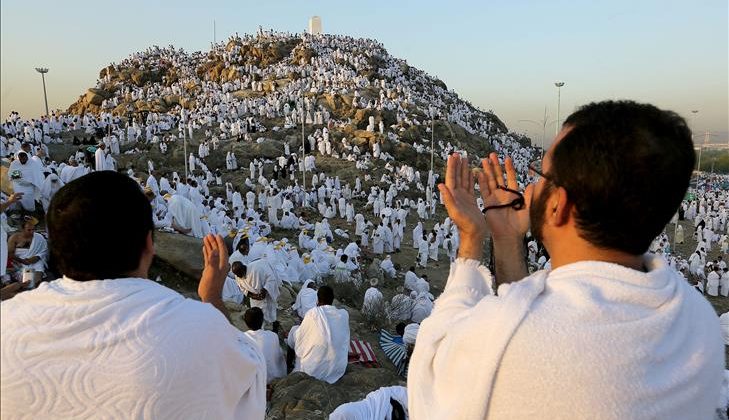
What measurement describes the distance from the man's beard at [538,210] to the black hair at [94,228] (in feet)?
3.44

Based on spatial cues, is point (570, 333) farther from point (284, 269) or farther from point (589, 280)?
point (284, 269)

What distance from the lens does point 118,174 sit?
58.9 inches

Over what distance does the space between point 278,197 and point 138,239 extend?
57.1 ft

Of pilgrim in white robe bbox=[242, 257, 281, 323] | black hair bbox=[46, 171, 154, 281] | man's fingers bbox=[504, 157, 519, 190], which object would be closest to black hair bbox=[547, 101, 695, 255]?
man's fingers bbox=[504, 157, 519, 190]

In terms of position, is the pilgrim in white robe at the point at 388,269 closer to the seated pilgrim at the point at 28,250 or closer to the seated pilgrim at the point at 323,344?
the seated pilgrim at the point at 323,344

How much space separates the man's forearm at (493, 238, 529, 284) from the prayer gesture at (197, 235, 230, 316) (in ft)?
2.95

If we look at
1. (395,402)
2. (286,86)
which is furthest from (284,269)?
(286,86)

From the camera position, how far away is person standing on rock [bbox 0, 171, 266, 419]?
1.29 metres

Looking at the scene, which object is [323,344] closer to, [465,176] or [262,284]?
[262,284]

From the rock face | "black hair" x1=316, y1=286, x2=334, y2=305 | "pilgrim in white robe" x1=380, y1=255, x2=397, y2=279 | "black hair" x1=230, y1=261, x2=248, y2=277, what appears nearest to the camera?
the rock face

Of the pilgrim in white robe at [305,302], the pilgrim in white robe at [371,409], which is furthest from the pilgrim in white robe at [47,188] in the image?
the pilgrim in white robe at [371,409]

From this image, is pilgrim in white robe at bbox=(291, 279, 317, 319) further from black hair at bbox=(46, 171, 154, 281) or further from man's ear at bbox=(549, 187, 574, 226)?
man's ear at bbox=(549, 187, 574, 226)

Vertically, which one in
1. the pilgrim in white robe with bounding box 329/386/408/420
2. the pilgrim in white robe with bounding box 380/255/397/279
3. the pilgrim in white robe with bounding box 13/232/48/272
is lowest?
the pilgrim in white robe with bounding box 380/255/397/279

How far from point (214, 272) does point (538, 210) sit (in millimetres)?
1083
